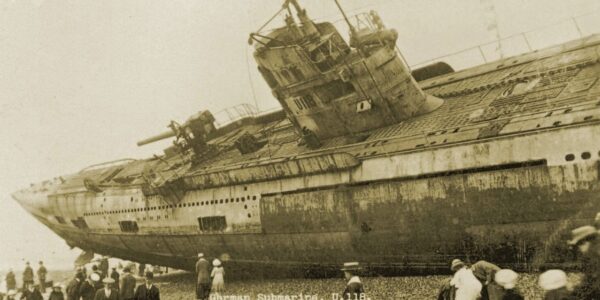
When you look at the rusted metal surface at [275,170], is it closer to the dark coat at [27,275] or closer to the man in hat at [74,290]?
the man in hat at [74,290]

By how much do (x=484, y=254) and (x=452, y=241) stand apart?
0.79 metres

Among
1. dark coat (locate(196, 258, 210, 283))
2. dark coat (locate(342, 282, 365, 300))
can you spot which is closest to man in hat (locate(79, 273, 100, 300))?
dark coat (locate(196, 258, 210, 283))

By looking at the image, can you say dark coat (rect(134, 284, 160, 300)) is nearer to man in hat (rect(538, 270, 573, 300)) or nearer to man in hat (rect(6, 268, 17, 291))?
man in hat (rect(538, 270, 573, 300))

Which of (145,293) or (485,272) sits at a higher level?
(485,272)

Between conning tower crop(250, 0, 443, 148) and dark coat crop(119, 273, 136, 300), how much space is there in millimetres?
8816

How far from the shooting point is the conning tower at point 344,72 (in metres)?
15.4

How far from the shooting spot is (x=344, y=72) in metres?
15.1

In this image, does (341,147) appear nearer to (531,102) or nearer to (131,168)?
(531,102)

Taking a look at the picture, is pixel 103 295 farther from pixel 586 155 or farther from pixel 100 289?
pixel 586 155

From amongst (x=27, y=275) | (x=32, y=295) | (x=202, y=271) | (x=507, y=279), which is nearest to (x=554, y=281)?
(x=507, y=279)

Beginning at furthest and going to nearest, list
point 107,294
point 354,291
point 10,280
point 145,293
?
point 10,280, point 145,293, point 107,294, point 354,291

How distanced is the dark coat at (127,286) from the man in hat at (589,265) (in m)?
8.52

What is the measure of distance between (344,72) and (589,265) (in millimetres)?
10889

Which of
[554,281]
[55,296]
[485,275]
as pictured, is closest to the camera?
[554,281]
